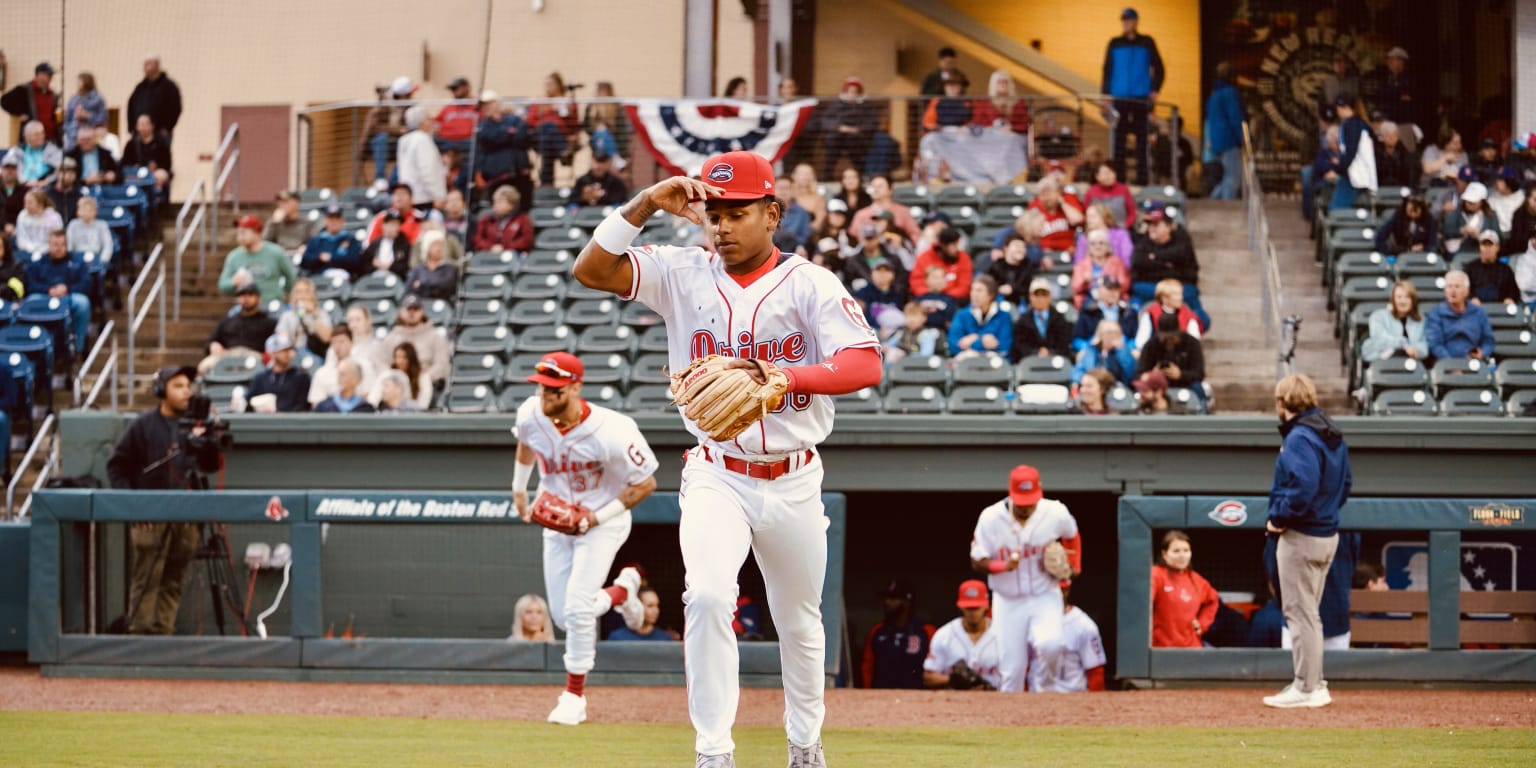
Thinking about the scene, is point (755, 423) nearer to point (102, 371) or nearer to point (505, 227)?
point (505, 227)

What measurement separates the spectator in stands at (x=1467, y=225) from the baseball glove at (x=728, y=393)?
Result: 35.7 ft

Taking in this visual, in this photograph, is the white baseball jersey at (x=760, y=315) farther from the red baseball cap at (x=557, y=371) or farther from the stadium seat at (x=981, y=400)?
the stadium seat at (x=981, y=400)

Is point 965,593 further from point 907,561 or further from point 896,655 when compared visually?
point 907,561

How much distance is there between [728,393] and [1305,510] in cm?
510

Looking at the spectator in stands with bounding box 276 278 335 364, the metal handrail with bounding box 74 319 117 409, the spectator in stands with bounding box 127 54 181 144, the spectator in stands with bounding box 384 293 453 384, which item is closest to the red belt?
the spectator in stands with bounding box 384 293 453 384

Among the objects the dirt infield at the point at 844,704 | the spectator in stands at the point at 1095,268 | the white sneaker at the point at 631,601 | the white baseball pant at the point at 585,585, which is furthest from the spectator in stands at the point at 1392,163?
the white baseball pant at the point at 585,585

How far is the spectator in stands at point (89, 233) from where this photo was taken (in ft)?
51.9

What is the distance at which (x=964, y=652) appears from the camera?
11.3 meters

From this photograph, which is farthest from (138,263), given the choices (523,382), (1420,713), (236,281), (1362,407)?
Result: (1420,713)

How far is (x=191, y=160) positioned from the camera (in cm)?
2242

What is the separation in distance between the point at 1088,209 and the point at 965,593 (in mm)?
4718

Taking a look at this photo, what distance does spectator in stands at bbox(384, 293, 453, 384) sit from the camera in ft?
44.9

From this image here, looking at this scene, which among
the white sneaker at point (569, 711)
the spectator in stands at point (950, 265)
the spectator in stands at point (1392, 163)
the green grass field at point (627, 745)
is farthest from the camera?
the spectator in stands at point (1392, 163)

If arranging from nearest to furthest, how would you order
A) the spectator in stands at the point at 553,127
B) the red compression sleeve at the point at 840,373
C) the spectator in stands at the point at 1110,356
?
the red compression sleeve at the point at 840,373 < the spectator in stands at the point at 1110,356 < the spectator in stands at the point at 553,127
